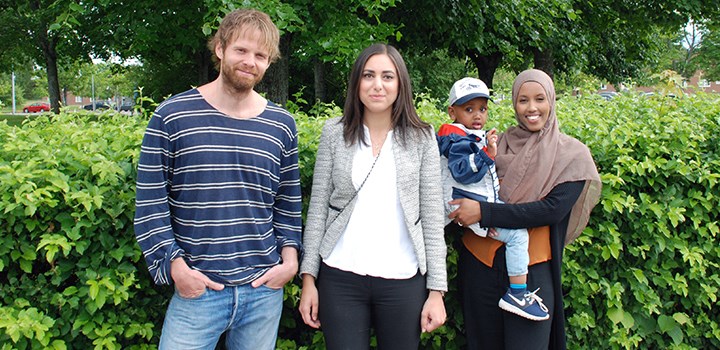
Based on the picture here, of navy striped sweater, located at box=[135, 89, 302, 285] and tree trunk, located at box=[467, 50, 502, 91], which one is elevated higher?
tree trunk, located at box=[467, 50, 502, 91]

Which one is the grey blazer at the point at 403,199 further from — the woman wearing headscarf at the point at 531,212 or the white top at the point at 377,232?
the woman wearing headscarf at the point at 531,212

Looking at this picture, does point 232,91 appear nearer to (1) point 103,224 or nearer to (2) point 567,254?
(1) point 103,224

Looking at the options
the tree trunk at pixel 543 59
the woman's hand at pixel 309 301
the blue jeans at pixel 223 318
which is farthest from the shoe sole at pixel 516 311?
the tree trunk at pixel 543 59

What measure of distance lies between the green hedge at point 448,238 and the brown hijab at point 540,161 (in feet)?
1.68

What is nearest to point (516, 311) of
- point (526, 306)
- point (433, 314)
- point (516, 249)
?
point (526, 306)

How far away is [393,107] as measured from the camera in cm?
252

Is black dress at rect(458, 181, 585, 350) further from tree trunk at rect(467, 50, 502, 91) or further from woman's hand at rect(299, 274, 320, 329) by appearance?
tree trunk at rect(467, 50, 502, 91)

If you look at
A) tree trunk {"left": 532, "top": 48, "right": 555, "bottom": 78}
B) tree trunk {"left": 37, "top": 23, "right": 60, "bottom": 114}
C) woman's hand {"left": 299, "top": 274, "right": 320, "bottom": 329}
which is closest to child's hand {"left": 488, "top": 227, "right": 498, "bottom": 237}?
woman's hand {"left": 299, "top": 274, "right": 320, "bottom": 329}

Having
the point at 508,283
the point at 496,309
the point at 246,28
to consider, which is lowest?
the point at 496,309

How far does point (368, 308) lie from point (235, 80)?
1.13 m

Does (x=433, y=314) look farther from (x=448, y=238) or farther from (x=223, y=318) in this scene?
(x=223, y=318)

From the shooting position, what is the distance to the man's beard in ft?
7.20

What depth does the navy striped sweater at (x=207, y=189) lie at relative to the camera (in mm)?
2119

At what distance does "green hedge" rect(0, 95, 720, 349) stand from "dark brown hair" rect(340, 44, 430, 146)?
1.41 feet
